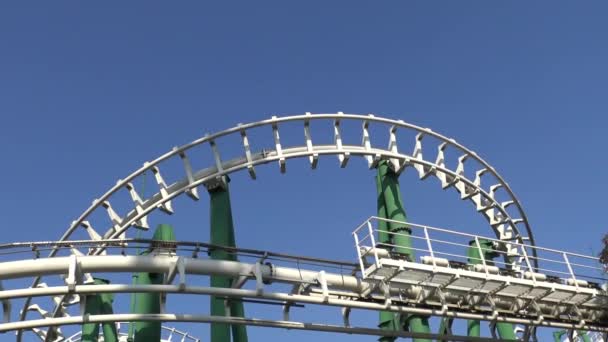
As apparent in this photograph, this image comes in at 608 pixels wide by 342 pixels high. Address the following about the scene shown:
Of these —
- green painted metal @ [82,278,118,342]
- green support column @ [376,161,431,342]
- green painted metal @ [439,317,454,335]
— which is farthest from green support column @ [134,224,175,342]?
green painted metal @ [439,317,454,335]

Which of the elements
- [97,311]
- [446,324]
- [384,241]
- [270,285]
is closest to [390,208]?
[384,241]

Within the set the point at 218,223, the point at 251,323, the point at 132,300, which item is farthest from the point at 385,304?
the point at 132,300

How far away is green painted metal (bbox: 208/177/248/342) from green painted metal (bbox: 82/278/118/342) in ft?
9.76

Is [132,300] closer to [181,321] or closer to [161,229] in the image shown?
[161,229]

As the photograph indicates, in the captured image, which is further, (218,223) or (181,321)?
(218,223)

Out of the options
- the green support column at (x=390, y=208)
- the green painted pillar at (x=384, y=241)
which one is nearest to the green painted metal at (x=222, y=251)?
the green painted pillar at (x=384, y=241)

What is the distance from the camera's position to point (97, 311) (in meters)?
19.0

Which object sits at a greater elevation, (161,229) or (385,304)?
(161,229)

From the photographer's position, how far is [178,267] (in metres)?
15.7

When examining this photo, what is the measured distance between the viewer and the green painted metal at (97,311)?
62.0ft

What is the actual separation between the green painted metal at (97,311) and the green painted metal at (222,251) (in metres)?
2.97

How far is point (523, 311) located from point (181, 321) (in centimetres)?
933

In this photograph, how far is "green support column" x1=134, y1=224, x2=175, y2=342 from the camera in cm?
1870

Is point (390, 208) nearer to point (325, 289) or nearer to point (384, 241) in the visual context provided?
point (384, 241)
